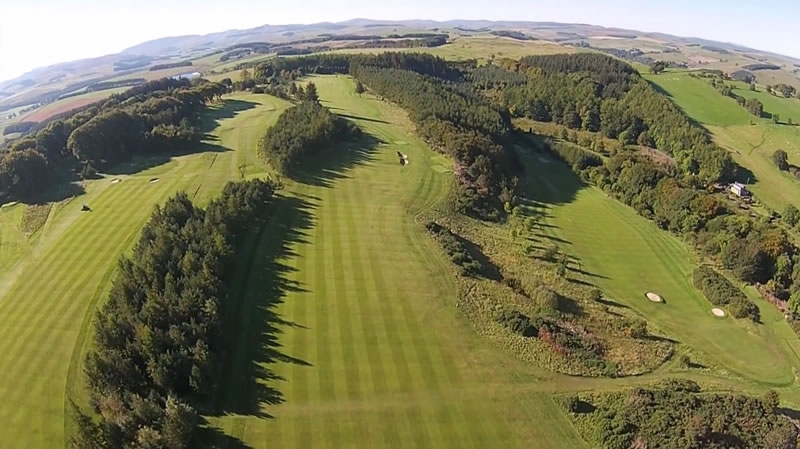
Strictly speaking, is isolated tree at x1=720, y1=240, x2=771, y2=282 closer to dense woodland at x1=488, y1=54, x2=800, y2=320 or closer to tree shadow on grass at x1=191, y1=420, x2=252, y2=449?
dense woodland at x1=488, y1=54, x2=800, y2=320

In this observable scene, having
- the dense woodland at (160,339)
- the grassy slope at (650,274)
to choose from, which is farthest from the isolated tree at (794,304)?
the dense woodland at (160,339)

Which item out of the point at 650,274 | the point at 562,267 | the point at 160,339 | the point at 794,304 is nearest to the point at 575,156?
the point at 650,274

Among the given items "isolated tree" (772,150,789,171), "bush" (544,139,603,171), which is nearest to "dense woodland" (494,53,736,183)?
"isolated tree" (772,150,789,171)

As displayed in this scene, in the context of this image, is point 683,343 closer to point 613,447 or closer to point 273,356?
point 613,447

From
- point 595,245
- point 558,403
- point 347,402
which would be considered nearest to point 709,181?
point 595,245

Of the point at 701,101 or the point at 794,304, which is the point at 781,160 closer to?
the point at 701,101

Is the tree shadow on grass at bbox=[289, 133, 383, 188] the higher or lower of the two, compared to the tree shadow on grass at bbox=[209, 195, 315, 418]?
higher

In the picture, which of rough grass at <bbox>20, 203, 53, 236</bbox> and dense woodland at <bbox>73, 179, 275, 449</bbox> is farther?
rough grass at <bbox>20, 203, 53, 236</bbox>
